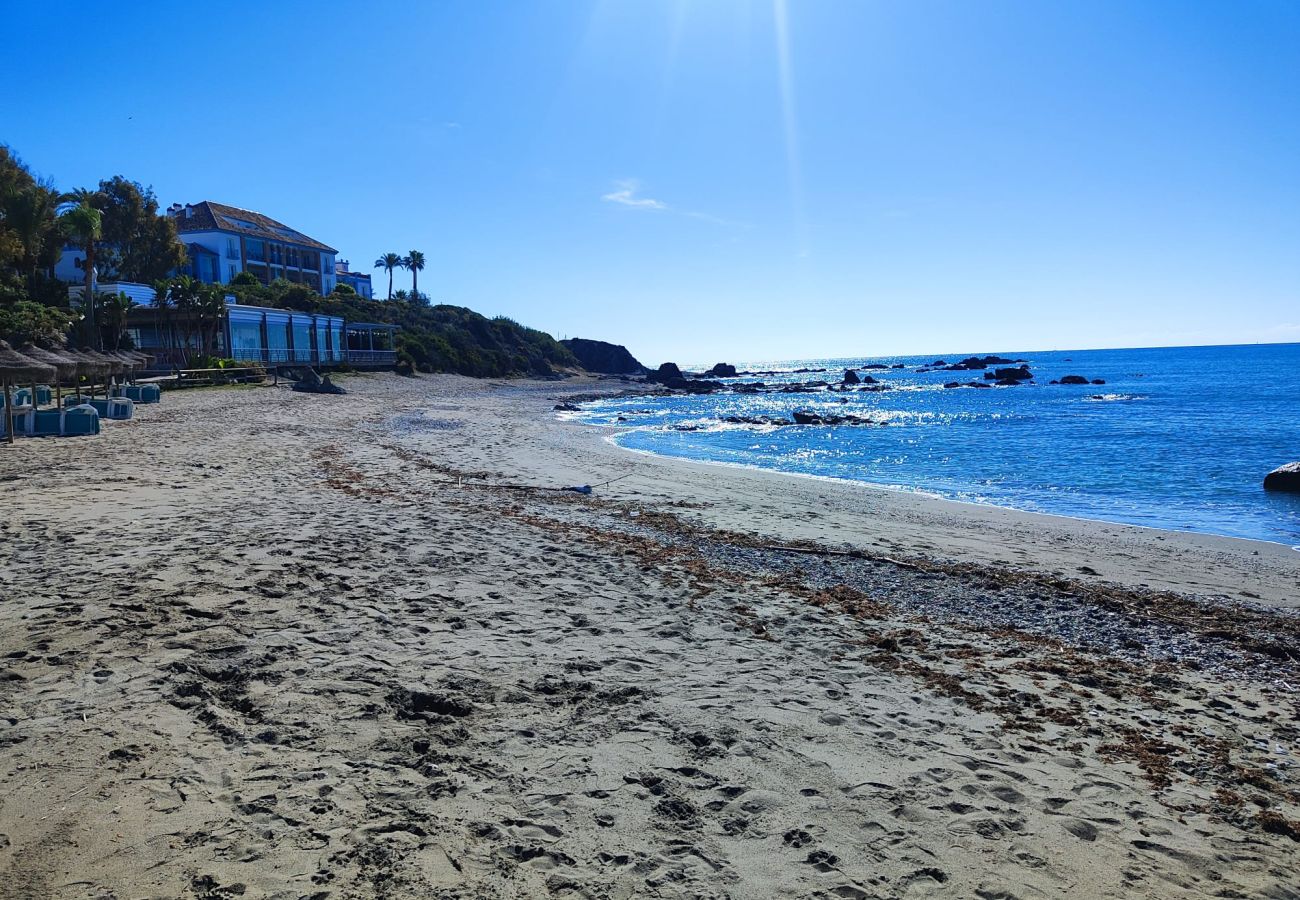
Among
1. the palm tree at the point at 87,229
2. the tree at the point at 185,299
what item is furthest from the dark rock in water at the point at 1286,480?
the palm tree at the point at 87,229

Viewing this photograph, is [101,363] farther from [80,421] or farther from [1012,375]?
[1012,375]

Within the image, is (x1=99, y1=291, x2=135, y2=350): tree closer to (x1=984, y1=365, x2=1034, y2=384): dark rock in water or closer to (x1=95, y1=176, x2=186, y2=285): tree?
(x1=95, y1=176, x2=186, y2=285): tree

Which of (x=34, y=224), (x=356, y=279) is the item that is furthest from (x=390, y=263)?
(x=34, y=224)

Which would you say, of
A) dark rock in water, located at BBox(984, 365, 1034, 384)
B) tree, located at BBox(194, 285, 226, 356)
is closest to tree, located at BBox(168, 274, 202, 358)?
tree, located at BBox(194, 285, 226, 356)

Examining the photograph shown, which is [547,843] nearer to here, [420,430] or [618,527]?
[618,527]

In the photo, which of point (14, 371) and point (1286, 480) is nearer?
point (14, 371)

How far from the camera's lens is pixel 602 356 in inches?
4094

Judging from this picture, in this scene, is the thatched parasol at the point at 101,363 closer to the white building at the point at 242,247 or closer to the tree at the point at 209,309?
the tree at the point at 209,309

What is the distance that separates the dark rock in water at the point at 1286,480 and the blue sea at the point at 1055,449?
39 centimetres

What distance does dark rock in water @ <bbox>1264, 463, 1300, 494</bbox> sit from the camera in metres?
17.2

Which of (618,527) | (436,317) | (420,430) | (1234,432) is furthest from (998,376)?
(618,527)

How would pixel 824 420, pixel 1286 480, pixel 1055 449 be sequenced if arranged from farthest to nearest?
pixel 824 420, pixel 1055 449, pixel 1286 480

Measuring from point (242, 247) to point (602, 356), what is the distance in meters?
48.3

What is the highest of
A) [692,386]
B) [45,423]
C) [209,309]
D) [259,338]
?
[209,309]
